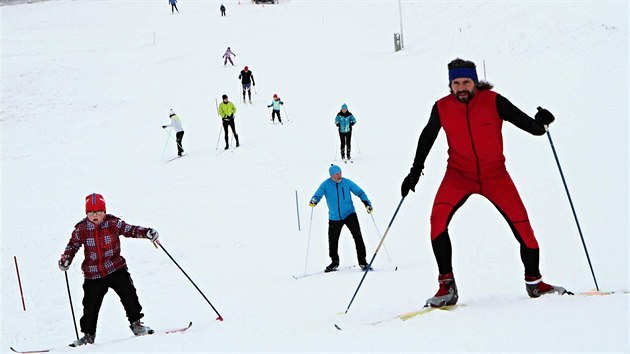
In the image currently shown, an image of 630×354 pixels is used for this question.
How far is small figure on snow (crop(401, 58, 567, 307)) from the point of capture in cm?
481

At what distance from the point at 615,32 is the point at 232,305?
681 inches

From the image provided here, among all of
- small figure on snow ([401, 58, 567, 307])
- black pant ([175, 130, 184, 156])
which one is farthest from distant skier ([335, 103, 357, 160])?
small figure on snow ([401, 58, 567, 307])

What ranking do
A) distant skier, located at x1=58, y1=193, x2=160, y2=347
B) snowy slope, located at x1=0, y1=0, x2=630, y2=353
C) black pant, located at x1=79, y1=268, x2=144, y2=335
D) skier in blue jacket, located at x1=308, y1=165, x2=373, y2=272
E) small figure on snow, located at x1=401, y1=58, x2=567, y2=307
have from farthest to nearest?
skier in blue jacket, located at x1=308, y1=165, x2=373, y2=272 → black pant, located at x1=79, y1=268, x2=144, y2=335 → distant skier, located at x1=58, y1=193, x2=160, y2=347 → snowy slope, located at x1=0, y1=0, x2=630, y2=353 → small figure on snow, located at x1=401, y1=58, x2=567, y2=307

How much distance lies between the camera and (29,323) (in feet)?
28.5

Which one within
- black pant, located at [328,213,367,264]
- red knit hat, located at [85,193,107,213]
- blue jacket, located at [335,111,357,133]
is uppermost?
blue jacket, located at [335,111,357,133]

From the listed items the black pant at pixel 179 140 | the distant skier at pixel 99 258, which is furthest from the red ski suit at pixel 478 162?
the black pant at pixel 179 140

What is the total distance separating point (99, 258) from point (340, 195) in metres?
3.73

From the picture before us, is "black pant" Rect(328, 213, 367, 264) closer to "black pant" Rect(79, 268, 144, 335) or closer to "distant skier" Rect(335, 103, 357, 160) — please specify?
"black pant" Rect(79, 268, 144, 335)

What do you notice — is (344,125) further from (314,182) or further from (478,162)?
(478,162)

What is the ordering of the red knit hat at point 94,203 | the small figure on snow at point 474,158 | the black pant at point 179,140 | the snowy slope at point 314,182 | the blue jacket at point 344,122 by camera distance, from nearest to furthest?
the small figure on snow at point 474,158
the snowy slope at point 314,182
the red knit hat at point 94,203
the blue jacket at point 344,122
the black pant at point 179,140

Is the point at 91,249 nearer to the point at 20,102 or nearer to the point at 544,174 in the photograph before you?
the point at 544,174

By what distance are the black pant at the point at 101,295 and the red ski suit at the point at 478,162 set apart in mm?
3118

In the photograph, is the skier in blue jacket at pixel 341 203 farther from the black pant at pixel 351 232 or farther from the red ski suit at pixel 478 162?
the red ski suit at pixel 478 162

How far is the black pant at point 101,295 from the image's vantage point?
20.9ft
